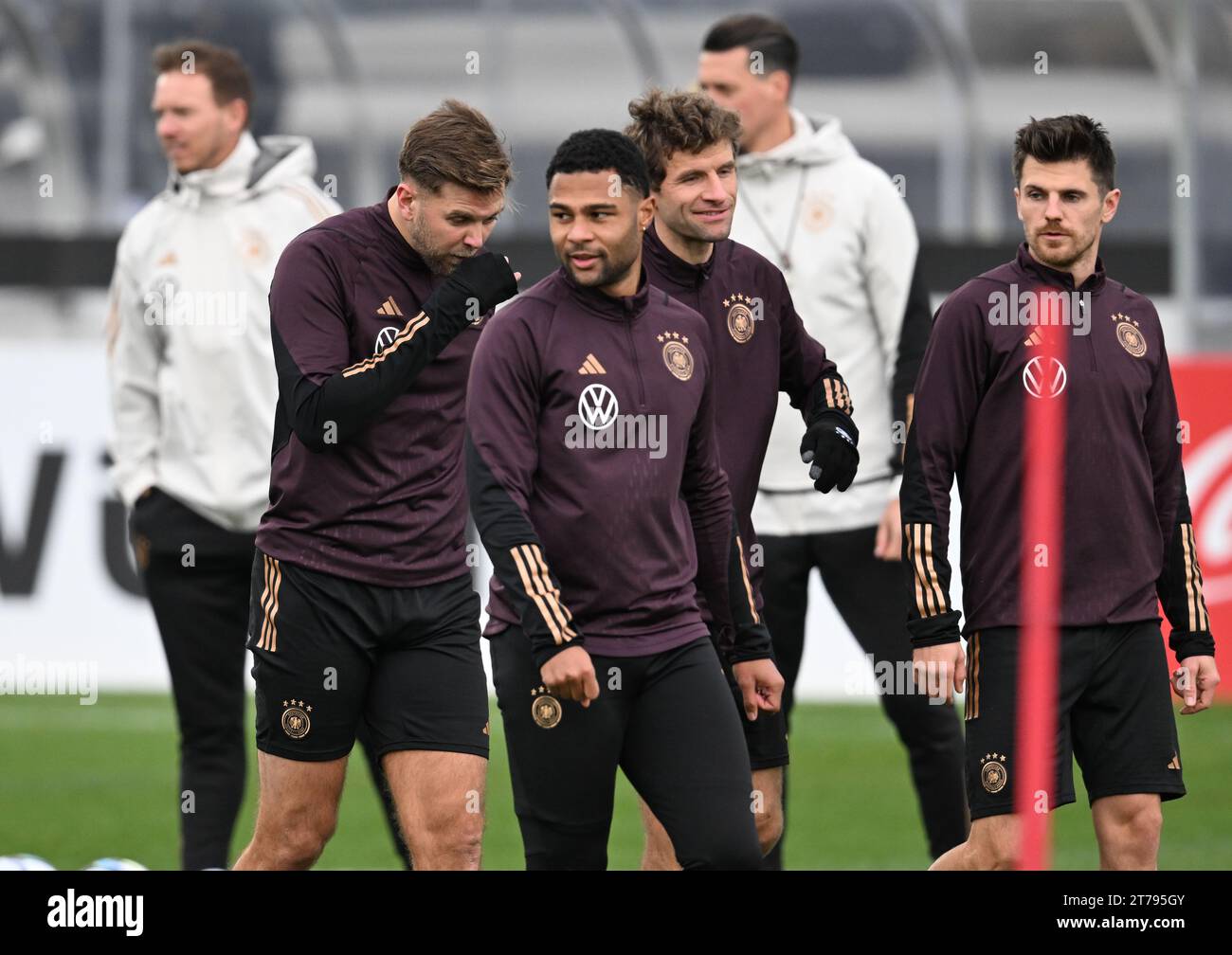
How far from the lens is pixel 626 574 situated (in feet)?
15.3

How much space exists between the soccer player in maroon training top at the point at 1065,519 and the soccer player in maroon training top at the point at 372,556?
1103 millimetres

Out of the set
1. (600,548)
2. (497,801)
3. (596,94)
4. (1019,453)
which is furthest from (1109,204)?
(596,94)

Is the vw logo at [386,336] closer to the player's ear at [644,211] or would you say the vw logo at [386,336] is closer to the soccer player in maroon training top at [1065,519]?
the player's ear at [644,211]

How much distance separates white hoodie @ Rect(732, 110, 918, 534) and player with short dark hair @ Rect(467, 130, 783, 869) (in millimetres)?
1659

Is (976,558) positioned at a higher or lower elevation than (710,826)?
higher

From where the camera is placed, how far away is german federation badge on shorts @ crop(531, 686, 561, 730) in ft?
15.2

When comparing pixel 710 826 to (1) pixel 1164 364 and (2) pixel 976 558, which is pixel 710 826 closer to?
(2) pixel 976 558

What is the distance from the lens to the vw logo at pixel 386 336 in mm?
4992

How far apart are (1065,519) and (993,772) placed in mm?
609

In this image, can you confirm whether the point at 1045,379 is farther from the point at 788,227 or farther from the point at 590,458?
the point at 788,227

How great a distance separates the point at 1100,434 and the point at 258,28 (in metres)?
7.36
